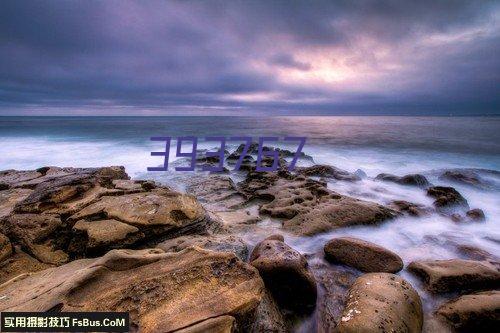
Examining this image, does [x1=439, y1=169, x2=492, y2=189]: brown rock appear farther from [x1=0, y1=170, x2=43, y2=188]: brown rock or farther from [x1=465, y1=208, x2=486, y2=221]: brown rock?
[x1=0, y1=170, x2=43, y2=188]: brown rock

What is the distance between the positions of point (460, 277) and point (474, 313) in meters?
0.74

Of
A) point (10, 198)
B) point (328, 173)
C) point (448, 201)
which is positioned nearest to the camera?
point (10, 198)

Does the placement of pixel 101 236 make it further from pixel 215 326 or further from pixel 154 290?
pixel 215 326

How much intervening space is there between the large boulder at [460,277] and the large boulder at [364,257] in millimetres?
380

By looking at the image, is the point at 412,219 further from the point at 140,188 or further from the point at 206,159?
the point at 206,159

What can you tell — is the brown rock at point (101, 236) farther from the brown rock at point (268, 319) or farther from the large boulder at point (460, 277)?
the large boulder at point (460, 277)

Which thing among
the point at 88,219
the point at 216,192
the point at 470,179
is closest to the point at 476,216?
the point at 470,179

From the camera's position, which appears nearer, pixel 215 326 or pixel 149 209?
pixel 215 326

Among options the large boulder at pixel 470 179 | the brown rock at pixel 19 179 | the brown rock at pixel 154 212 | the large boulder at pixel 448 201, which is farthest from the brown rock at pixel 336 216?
the large boulder at pixel 470 179

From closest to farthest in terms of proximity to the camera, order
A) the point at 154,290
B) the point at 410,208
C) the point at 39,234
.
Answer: the point at 154,290 → the point at 39,234 → the point at 410,208

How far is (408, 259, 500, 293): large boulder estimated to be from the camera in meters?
3.23

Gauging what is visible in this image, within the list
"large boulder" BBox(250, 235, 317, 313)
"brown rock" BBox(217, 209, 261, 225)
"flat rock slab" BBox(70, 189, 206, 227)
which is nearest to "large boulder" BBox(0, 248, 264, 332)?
"large boulder" BBox(250, 235, 317, 313)

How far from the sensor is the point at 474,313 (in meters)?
2.62

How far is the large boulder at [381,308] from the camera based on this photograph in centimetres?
232
